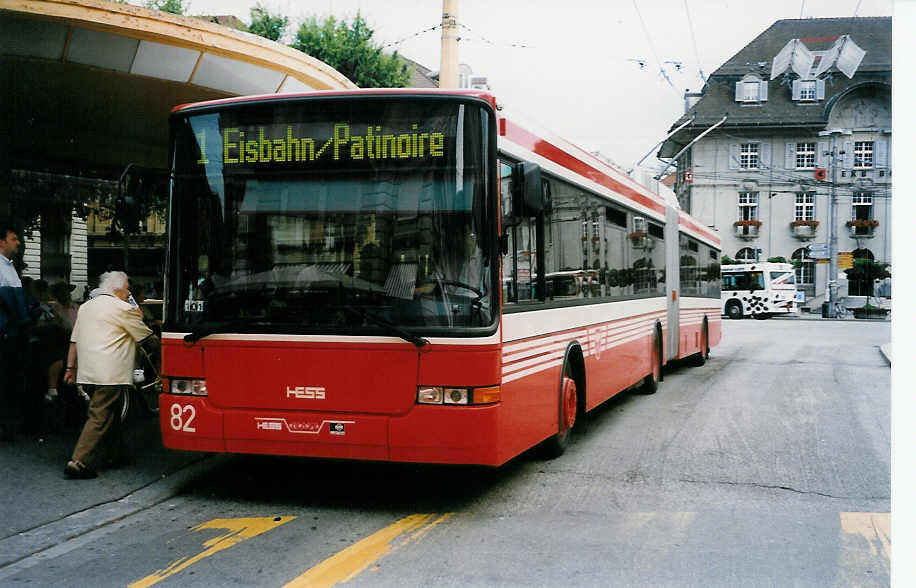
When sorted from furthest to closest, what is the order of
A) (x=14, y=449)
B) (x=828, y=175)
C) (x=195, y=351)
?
(x=828, y=175) < (x=14, y=449) < (x=195, y=351)

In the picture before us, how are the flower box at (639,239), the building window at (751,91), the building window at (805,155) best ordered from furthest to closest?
1. the building window at (805,155)
2. the building window at (751,91)
3. the flower box at (639,239)

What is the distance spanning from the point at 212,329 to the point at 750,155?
153ft

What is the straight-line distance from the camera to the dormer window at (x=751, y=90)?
4288 cm

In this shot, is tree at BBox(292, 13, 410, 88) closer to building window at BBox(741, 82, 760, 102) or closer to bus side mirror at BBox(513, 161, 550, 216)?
building window at BBox(741, 82, 760, 102)

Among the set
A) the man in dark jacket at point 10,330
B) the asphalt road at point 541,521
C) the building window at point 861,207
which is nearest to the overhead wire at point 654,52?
the asphalt road at point 541,521

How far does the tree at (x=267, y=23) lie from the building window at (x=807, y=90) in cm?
Answer: 1936

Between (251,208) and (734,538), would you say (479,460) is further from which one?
(251,208)

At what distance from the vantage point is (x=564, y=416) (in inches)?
338

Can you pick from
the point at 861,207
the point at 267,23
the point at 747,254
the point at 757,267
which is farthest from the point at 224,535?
the point at 747,254

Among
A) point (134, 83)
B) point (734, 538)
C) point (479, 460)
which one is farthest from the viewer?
point (134, 83)

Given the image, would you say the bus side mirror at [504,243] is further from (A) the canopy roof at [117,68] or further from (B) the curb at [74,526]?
(A) the canopy roof at [117,68]

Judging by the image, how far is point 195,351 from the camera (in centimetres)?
692
